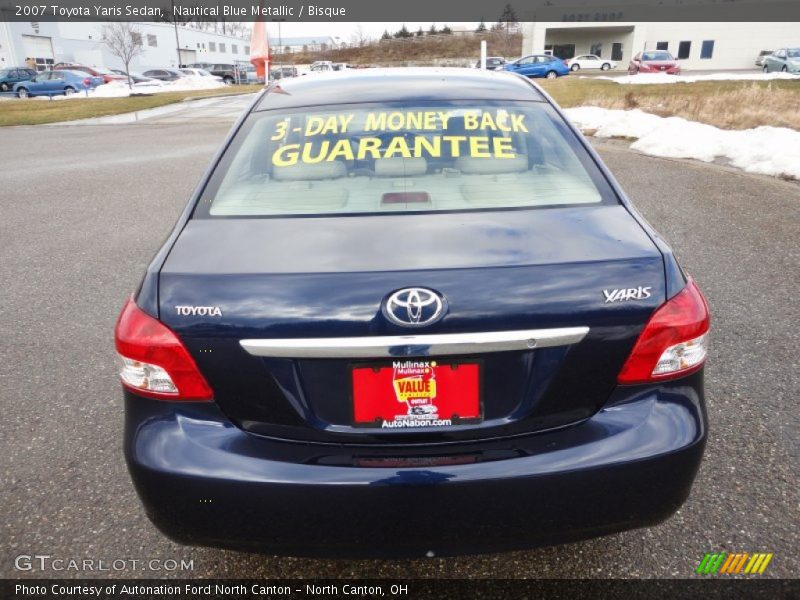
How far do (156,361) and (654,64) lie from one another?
35915 mm

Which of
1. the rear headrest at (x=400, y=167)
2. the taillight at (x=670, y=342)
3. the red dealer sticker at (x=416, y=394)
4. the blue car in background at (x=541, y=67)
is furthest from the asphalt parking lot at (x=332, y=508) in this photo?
the blue car in background at (x=541, y=67)

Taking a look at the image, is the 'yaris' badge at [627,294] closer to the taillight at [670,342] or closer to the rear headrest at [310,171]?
the taillight at [670,342]

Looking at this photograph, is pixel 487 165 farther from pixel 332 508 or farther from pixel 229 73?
pixel 229 73

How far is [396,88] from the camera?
110 inches

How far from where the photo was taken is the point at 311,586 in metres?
2.10

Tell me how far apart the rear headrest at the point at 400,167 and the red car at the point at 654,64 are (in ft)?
111

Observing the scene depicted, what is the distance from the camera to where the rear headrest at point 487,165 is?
2.37m

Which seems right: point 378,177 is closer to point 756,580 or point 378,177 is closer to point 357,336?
point 357,336

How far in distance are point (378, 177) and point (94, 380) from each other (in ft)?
7.08

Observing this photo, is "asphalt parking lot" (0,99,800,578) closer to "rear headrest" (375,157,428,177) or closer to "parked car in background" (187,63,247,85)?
"rear headrest" (375,157,428,177)

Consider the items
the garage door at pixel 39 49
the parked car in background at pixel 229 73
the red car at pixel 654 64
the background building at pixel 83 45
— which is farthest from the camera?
the garage door at pixel 39 49

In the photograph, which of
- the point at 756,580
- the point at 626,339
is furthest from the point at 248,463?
the point at 756,580

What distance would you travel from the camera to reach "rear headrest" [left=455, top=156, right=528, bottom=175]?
2.37 m

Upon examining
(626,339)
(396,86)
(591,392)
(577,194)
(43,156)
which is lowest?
(43,156)
